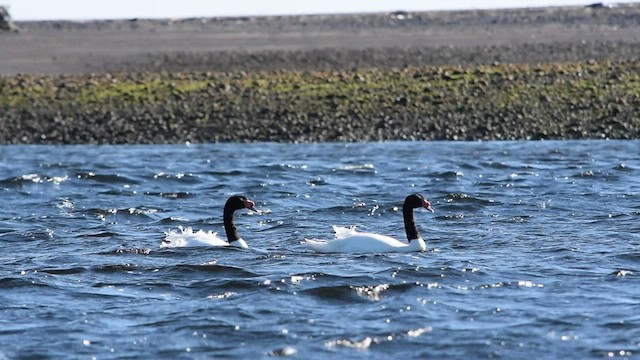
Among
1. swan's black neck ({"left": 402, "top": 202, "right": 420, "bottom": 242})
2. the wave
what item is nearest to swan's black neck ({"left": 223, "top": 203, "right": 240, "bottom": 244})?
swan's black neck ({"left": 402, "top": 202, "right": 420, "bottom": 242})

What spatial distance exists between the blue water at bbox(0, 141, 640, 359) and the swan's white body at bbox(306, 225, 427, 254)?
0.61ft

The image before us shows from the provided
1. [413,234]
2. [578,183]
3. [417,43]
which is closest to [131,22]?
[417,43]

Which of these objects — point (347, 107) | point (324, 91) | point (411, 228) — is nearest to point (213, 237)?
point (411, 228)

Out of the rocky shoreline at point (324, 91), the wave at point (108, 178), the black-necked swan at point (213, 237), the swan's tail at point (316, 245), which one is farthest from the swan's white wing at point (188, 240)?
the rocky shoreline at point (324, 91)

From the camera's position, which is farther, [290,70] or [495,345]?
[290,70]

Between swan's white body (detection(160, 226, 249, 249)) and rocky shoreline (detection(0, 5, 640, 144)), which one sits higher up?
swan's white body (detection(160, 226, 249, 249))

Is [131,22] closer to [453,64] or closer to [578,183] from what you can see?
[453,64]

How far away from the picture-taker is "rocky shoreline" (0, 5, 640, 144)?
39844mm

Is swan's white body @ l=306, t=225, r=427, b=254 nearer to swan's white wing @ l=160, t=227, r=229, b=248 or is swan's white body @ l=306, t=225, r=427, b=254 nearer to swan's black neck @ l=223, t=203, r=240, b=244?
swan's black neck @ l=223, t=203, r=240, b=244

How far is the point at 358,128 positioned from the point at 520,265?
864 inches

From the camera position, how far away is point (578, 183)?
28.9m

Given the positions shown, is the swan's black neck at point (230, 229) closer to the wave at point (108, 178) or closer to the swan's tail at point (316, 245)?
the swan's tail at point (316, 245)

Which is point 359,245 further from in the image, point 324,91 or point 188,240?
point 324,91

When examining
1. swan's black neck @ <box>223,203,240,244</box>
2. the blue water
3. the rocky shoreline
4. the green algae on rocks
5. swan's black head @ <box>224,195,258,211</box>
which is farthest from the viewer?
the rocky shoreline
